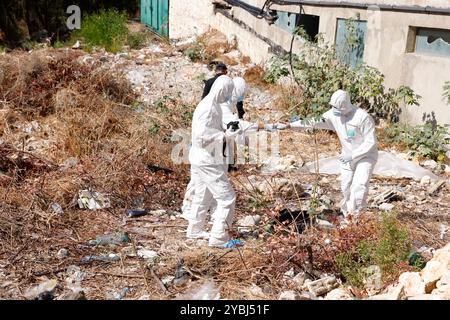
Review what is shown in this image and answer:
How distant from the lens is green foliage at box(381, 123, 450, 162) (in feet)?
24.1

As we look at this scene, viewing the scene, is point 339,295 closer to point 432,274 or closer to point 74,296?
point 432,274

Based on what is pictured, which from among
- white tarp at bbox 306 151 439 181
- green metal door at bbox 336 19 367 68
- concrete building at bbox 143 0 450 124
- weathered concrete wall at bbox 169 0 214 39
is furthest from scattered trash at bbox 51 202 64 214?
weathered concrete wall at bbox 169 0 214 39

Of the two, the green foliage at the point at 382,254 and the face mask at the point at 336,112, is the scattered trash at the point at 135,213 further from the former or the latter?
the green foliage at the point at 382,254

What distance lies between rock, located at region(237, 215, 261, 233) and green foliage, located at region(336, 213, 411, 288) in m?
1.28

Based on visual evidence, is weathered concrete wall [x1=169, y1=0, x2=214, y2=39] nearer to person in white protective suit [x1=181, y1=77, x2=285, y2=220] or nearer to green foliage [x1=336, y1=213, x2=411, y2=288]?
person in white protective suit [x1=181, y1=77, x2=285, y2=220]

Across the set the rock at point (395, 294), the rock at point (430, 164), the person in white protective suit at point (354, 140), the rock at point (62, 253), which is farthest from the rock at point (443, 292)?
the rock at point (430, 164)

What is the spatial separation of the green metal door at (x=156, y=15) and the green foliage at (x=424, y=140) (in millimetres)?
10878

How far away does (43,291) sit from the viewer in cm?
418

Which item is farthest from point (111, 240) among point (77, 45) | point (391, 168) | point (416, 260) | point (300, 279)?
point (77, 45)

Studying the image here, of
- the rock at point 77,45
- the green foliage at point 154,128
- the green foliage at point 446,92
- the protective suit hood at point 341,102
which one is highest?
the protective suit hood at point 341,102

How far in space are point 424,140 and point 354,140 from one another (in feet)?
8.14

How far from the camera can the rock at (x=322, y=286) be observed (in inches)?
163

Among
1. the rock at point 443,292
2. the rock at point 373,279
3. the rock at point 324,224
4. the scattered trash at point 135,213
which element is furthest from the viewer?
the scattered trash at point 135,213
